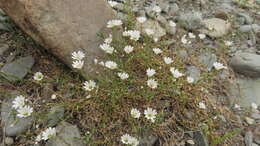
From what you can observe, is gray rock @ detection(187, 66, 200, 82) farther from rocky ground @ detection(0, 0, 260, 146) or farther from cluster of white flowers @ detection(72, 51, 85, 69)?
cluster of white flowers @ detection(72, 51, 85, 69)

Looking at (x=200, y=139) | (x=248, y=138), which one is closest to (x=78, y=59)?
(x=200, y=139)

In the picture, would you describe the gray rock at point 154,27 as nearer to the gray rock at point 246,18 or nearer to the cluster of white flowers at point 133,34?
the cluster of white flowers at point 133,34

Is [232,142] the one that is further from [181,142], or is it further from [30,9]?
[30,9]

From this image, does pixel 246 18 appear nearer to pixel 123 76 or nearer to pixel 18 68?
pixel 123 76

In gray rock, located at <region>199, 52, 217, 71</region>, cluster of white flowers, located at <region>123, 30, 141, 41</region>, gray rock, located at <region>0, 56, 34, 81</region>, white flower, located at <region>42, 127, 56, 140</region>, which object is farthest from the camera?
gray rock, located at <region>199, 52, 217, 71</region>

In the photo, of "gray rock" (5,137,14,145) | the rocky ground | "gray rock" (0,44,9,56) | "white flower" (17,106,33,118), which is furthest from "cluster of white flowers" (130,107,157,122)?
"gray rock" (0,44,9,56)

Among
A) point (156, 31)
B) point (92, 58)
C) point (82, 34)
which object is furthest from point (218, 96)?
point (82, 34)

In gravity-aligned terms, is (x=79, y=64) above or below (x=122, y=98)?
above
